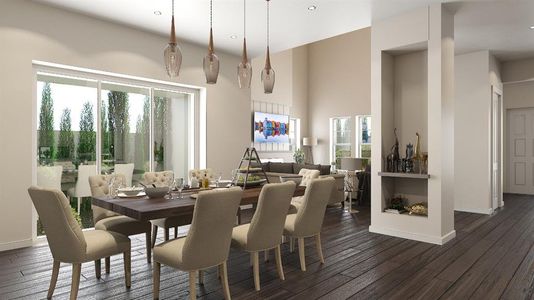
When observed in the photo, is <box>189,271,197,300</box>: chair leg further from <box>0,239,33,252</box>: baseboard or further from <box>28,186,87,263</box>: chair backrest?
<box>0,239,33,252</box>: baseboard

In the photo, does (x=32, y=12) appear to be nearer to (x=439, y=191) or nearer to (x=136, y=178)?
(x=136, y=178)

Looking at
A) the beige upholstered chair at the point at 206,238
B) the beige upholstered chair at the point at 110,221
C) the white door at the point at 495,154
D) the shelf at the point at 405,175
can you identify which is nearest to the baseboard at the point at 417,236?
the shelf at the point at 405,175

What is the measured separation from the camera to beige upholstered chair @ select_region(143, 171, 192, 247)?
3.52m

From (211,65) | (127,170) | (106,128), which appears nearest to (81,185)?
(127,170)

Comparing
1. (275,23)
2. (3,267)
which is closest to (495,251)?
(275,23)

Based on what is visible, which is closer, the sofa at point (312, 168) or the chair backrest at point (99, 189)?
the chair backrest at point (99, 189)

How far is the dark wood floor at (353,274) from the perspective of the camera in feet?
9.10

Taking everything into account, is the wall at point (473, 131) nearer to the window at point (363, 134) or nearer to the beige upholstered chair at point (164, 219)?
the window at point (363, 134)

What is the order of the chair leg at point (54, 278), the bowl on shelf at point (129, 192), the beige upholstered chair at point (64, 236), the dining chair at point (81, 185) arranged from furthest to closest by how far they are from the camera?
1. the dining chair at point (81, 185)
2. the bowl on shelf at point (129, 192)
3. the chair leg at point (54, 278)
4. the beige upholstered chair at point (64, 236)

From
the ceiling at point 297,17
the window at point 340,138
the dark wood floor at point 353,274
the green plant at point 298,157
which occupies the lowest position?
the dark wood floor at point 353,274

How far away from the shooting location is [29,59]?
417cm

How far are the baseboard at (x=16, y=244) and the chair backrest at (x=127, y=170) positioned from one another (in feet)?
4.67

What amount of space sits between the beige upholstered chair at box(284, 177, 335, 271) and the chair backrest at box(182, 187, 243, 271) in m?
0.92

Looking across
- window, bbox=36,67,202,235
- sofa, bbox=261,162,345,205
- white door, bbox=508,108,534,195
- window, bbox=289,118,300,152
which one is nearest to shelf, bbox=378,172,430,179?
sofa, bbox=261,162,345,205
